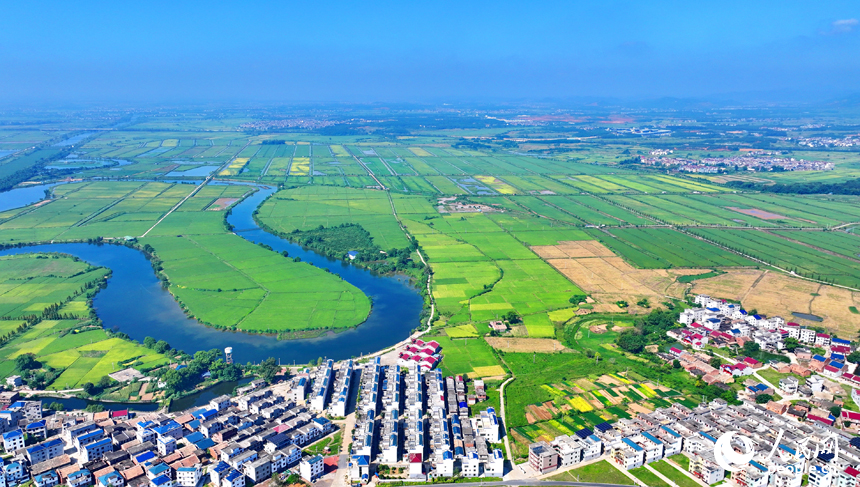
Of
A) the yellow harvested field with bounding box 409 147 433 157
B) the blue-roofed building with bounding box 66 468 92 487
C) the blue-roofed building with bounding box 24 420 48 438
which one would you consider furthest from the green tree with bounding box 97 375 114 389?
the yellow harvested field with bounding box 409 147 433 157

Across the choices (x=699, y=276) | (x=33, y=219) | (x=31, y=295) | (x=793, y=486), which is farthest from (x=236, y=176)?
(x=793, y=486)

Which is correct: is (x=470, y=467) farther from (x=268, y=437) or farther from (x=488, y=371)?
(x=488, y=371)

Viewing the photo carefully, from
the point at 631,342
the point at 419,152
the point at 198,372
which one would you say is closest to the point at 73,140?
the point at 419,152

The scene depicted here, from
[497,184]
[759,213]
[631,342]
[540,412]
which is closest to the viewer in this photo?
[540,412]

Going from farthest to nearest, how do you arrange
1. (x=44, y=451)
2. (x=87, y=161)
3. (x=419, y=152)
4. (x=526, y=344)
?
(x=419, y=152) → (x=87, y=161) → (x=526, y=344) → (x=44, y=451)

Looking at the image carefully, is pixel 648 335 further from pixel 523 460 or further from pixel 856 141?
pixel 856 141

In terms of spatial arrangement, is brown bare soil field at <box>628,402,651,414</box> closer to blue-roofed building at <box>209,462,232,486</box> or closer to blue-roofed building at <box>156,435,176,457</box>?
blue-roofed building at <box>209,462,232,486</box>
